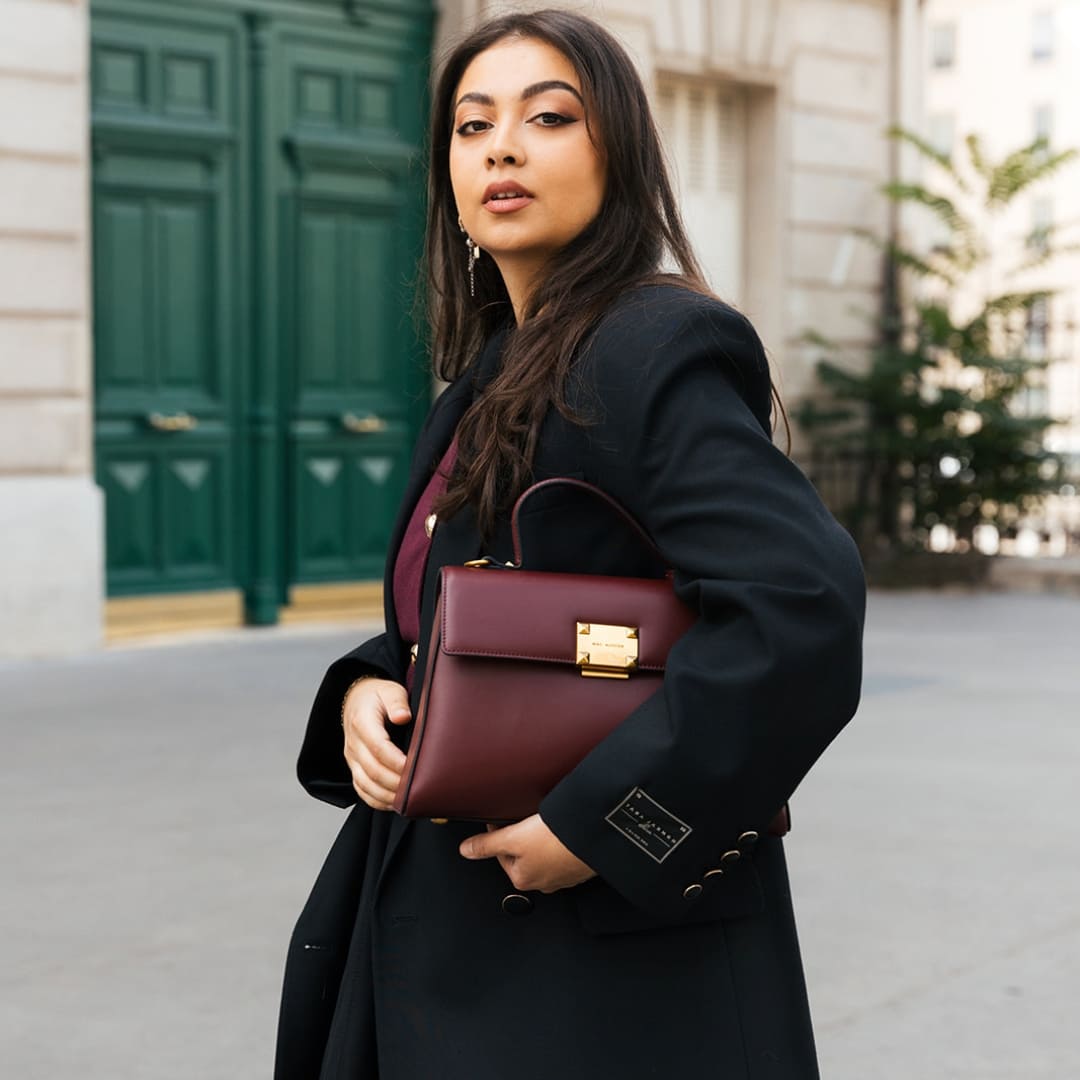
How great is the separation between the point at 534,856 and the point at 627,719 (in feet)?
0.51

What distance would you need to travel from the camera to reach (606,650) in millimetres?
1801

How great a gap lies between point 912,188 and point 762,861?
12126 millimetres

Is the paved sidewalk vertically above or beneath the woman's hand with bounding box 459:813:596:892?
beneath

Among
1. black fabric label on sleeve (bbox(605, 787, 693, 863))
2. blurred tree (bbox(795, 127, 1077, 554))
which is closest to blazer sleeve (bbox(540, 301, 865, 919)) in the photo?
black fabric label on sleeve (bbox(605, 787, 693, 863))

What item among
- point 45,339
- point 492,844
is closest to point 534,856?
point 492,844

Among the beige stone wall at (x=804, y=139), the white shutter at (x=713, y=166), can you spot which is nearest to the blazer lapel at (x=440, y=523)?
the beige stone wall at (x=804, y=139)

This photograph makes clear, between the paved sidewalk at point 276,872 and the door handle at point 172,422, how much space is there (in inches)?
57.6

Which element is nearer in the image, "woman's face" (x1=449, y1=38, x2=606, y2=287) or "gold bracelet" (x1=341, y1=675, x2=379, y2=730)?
"woman's face" (x1=449, y1=38, x2=606, y2=287)

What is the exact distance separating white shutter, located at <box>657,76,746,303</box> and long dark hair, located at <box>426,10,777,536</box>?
36.8 ft

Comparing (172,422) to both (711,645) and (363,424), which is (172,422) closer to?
(363,424)

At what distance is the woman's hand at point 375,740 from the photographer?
1.93 meters

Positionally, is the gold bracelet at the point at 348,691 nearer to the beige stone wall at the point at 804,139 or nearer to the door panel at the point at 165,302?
the door panel at the point at 165,302

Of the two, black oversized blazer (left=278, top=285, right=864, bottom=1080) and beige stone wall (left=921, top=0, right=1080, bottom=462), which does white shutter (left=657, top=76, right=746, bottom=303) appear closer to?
black oversized blazer (left=278, top=285, right=864, bottom=1080)

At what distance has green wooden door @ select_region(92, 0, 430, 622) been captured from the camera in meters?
9.98
